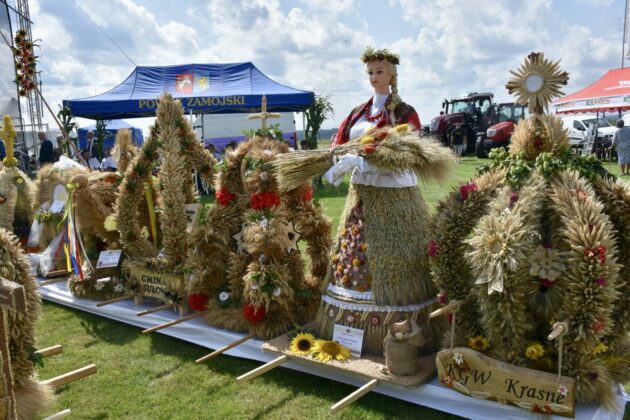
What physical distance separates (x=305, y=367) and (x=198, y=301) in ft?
4.43

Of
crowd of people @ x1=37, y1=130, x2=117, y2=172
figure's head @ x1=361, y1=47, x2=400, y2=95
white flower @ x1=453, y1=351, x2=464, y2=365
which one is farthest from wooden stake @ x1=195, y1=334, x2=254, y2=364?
crowd of people @ x1=37, y1=130, x2=117, y2=172

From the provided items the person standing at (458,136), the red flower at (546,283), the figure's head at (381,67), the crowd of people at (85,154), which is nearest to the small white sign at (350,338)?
the red flower at (546,283)

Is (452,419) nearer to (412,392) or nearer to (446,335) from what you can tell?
(412,392)

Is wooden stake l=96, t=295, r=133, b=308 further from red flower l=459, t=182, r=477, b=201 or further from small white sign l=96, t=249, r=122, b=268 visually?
red flower l=459, t=182, r=477, b=201

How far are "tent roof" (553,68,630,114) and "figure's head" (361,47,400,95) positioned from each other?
593 inches

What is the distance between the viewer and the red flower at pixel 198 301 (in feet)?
15.3

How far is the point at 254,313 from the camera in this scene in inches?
161

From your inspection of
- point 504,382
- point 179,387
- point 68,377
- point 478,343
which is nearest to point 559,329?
point 504,382

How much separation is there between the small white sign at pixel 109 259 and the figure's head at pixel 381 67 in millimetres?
3327

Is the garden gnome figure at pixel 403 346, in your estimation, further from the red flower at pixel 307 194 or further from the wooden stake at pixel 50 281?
the wooden stake at pixel 50 281

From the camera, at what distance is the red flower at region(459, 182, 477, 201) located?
10.6 feet

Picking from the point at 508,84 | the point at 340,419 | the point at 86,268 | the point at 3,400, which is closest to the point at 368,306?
the point at 340,419

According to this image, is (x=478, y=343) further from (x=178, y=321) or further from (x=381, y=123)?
(x=178, y=321)

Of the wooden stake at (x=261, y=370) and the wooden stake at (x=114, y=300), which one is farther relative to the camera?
the wooden stake at (x=114, y=300)
